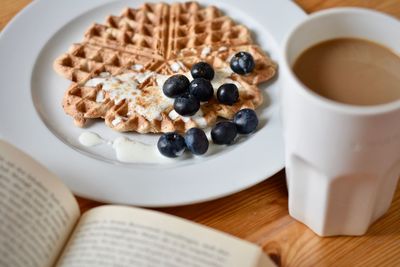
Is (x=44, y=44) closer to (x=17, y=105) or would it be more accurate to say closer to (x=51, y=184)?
(x=17, y=105)

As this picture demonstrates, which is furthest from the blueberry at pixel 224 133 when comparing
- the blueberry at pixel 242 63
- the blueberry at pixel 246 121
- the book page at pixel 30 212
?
the book page at pixel 30 212

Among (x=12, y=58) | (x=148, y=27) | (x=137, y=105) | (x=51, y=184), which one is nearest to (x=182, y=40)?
(x=148, y=27)

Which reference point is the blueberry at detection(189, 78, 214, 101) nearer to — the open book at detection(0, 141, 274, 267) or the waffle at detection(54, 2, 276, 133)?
the waffle at detection(54, 2, 276, 133)

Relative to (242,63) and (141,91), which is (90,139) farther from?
(242,63)

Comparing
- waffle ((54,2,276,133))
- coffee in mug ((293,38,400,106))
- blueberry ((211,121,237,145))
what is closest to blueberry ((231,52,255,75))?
waffle ((54,2,276,133))

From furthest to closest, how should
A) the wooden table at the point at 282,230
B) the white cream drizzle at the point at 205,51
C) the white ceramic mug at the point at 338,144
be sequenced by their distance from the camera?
the white cream drizzle at the point at 205,51, the wooden table at the point at 282,230, the white ceramic mug at the point at 338,144

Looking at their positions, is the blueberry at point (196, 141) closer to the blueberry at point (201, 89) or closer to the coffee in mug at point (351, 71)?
the blueberry at point (201, 89)

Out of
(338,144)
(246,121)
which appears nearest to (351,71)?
(338,144)
